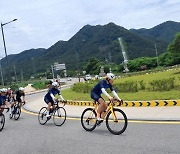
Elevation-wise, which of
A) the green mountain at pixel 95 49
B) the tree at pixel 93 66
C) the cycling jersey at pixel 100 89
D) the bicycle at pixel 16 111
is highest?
the green mountain at pixel 95 49

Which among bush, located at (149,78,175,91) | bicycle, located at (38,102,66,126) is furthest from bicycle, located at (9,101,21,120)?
bush, located at (149,78,175,91)

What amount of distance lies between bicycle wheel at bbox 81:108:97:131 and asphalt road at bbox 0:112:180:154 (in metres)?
0.17

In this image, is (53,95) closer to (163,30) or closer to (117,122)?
(117,122)

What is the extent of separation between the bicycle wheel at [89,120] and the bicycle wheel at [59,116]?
73.5 inches

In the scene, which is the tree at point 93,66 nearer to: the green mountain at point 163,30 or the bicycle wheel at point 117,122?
the green mountain at point 163,30

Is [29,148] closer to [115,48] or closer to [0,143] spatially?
[0,143]

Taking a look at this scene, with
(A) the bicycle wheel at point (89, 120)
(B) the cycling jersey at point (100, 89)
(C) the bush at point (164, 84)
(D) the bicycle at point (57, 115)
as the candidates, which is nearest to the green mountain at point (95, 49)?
(C) the bush at point (164, 84)

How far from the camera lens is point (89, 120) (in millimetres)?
10094

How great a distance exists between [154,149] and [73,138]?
302cm

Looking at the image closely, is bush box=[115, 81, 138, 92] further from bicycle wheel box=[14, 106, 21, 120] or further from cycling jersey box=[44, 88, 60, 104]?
cycling jersey box=[44, 88, 60, 104]

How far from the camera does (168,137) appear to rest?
7.75 metres

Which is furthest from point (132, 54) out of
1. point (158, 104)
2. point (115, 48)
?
point (158, 104)

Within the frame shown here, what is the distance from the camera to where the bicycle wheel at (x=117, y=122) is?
8.80 metres

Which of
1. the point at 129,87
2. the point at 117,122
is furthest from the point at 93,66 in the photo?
the point at 117,122
